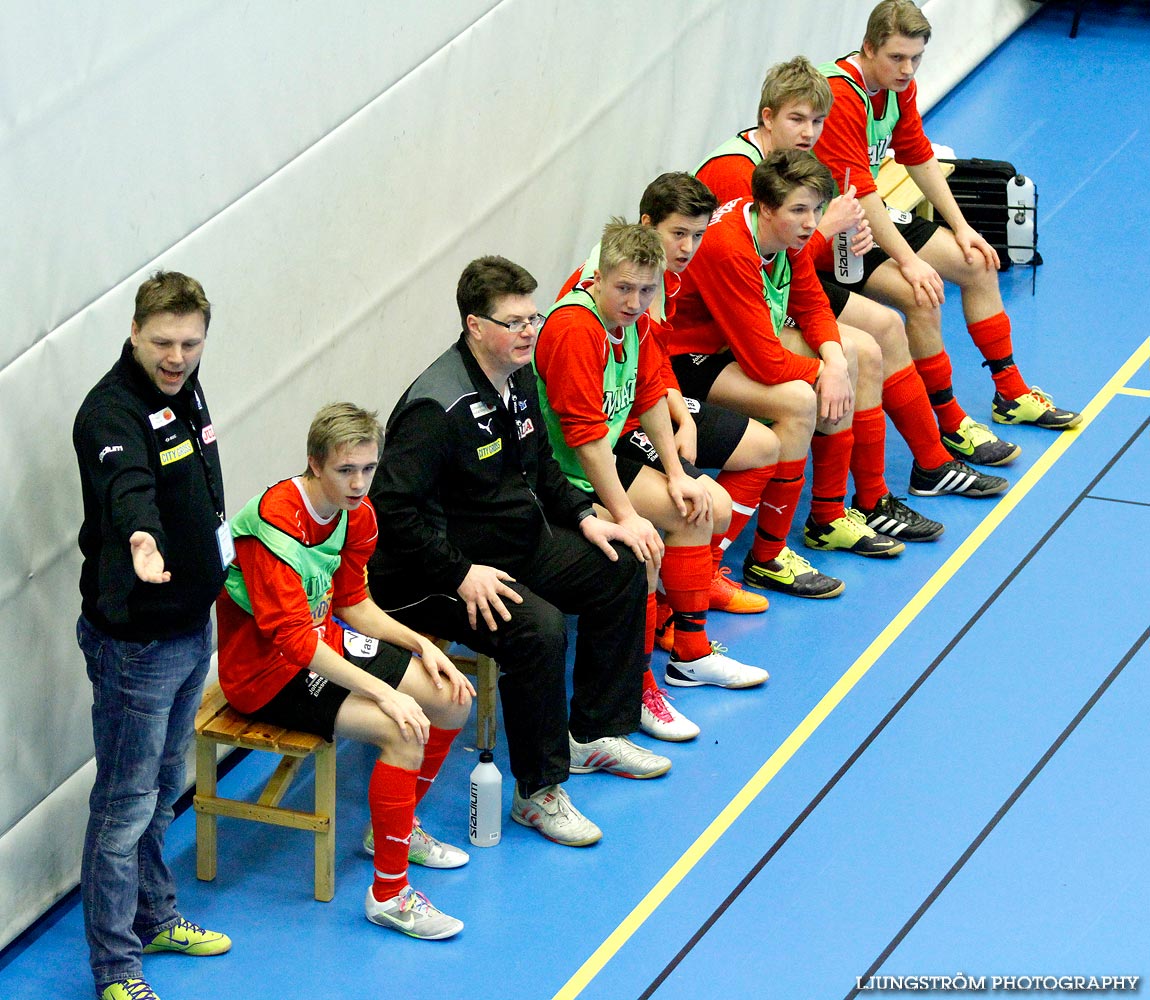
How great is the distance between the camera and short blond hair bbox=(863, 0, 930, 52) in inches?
271

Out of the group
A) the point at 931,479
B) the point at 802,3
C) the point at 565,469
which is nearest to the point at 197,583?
the point at 565,469

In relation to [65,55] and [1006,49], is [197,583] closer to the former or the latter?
[65,55]

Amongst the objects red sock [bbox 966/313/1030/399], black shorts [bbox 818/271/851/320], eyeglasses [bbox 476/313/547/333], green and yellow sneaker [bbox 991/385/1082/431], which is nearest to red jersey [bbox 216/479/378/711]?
eyeglasses [bbox 476/313/547/333]

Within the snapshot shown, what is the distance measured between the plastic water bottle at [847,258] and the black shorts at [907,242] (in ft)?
0.15

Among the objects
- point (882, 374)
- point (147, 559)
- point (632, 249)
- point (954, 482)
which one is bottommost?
point (954, 482)

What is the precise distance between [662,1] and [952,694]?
330 cm

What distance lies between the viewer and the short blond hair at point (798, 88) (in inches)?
252

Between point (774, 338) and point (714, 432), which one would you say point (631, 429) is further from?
point (774, 338)

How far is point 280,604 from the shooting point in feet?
15.0

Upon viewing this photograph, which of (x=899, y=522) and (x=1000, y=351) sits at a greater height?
(x=1000, y=351)

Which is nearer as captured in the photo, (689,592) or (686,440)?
(689,592)

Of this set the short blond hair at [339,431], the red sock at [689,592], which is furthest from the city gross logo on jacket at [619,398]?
the short blond hair at [339,431]

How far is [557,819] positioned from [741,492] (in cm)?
164

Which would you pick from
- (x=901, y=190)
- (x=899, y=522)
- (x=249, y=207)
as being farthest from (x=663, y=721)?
(x=901, y=190)
